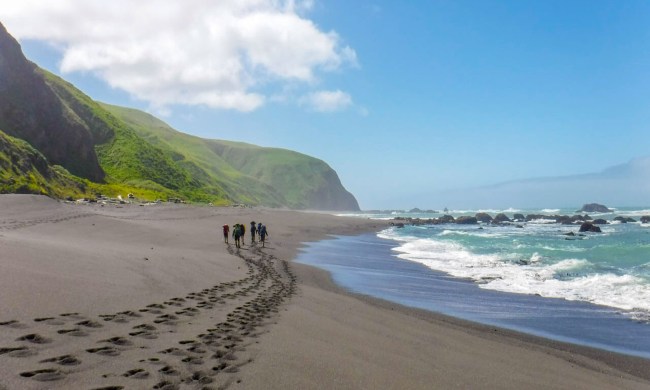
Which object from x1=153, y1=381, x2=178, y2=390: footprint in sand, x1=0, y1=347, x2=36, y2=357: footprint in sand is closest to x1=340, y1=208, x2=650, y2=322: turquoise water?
x1=153, y1=381, x2=178, y2=390: footprint in sand

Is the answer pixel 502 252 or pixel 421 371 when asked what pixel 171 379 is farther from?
pixel 502 252

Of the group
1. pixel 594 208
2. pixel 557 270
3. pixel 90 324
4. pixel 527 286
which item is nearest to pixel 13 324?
pixel 90 324

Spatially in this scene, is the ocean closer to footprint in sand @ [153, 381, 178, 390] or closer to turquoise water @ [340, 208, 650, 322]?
Answer: turquoise water @ [340, 208, 650, 322]

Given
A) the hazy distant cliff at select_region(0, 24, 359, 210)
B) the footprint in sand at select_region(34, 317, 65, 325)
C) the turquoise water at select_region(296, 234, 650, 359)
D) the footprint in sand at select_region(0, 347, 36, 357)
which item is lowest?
the turquoise water at select_region(296, 234, 650, 359)

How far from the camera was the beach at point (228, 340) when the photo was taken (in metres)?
5.40

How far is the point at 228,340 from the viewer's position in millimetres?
7215

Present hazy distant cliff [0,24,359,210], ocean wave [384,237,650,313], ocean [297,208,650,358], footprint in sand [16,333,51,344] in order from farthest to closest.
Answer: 1. hazy distant cliff [0,24,359,210]
2. ocean wave [384,237,650,313]
3. ocean [297,208,650,358]
4. footprint in sand [16,333,51,344]

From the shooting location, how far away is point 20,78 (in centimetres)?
8031

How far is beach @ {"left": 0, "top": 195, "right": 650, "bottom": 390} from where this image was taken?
213 inches

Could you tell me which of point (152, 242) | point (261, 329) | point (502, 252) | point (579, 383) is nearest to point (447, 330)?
point (579, 383)

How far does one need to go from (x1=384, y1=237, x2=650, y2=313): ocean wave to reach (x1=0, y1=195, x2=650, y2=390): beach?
24.1 feet

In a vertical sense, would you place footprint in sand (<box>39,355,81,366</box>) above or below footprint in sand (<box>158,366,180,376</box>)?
above

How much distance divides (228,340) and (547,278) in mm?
18806

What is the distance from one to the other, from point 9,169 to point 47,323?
55.5 metres
